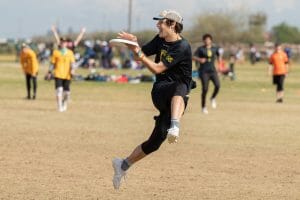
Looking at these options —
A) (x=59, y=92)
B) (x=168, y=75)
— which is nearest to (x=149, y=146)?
(x=168, y=75)

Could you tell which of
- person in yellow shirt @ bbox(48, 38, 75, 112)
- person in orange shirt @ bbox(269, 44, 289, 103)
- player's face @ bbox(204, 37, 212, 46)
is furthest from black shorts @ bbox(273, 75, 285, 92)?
person in yellow shirt @ bbox(48, 38, 75, 112)

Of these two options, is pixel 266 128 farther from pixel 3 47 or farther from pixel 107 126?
pixel 3 47

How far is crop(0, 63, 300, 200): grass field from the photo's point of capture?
10.2 metres

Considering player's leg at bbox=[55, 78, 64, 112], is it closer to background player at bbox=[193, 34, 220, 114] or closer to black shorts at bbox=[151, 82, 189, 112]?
background player at bbox=[193, 34, 220, 114]

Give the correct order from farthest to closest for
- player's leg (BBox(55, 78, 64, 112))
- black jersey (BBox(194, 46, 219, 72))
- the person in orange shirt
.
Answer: the person in orange shirt
black jersey (BBox(194, 46, 219, 72))
player's leg (BBox(55, 78, 64, 112))

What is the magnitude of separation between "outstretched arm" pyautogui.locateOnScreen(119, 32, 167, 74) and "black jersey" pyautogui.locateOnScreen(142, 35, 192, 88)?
0.28 ft

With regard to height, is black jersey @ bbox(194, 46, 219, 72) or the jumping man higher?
the jumping man

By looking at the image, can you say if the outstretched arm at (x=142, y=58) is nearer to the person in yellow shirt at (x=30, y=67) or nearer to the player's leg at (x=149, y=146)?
the player's leg at (x=149, y=146)

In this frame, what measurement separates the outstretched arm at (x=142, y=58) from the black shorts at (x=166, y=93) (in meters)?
0.30

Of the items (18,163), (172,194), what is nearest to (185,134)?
(18,163)

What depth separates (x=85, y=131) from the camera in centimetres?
1742

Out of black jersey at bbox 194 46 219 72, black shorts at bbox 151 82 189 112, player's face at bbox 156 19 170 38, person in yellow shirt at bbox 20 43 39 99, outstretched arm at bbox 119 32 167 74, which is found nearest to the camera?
outstretched arm at bbox 119 32 167 74

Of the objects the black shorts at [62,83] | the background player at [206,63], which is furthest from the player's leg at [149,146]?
the background player at [206,63]

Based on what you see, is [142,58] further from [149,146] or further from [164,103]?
[149,146]
